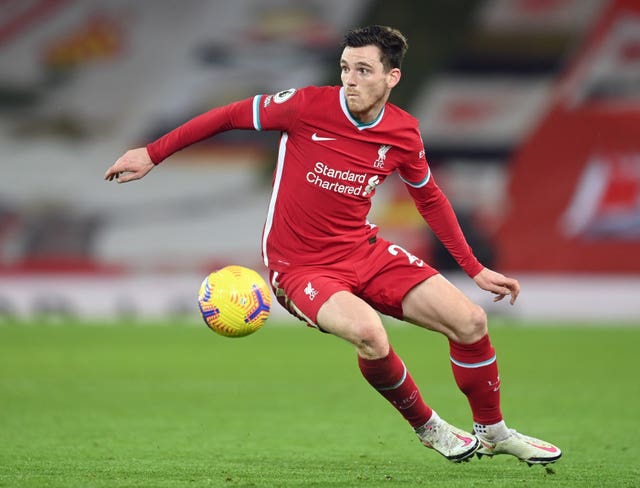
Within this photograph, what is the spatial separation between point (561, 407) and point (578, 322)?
10190mm

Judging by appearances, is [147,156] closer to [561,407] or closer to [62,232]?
[561,407]

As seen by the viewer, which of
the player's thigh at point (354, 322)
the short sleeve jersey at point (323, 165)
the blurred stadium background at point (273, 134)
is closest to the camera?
the player's thigh at point (354, 322)

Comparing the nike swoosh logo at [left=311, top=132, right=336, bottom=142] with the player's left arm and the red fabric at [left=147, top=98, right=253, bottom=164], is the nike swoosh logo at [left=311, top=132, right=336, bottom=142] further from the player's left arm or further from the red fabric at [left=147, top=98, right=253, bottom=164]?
the player's left arm

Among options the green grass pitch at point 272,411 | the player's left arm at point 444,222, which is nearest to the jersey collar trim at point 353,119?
the player's left arm at point 444,222

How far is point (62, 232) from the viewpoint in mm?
21094

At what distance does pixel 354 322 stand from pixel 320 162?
95cm

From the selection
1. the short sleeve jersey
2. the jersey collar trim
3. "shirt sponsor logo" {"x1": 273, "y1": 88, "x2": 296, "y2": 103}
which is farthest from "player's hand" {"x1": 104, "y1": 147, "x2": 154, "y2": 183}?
the jersey collar trim

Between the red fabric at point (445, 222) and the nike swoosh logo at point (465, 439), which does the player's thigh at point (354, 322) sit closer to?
the nike swoosh logo at point (465, 439)

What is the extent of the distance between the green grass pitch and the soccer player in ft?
1.19

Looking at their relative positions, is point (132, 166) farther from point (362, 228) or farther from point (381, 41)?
point (381, 41)

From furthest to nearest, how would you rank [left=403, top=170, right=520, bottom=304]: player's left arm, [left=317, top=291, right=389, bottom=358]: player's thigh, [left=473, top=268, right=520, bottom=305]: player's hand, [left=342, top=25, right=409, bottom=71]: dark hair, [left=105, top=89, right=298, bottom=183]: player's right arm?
[left=403, top=170, right=520, bottom=304]: player's left arm
[left=473, top=268, right=520, bottom=305]: player's hand
[left=342, top=25, right=409, bottom=71]: dark hair
[left=105, top=89, right=298, bottom=183]: player's right arm
[left=317, top=291, right=389, bottom=358]: player's thigh

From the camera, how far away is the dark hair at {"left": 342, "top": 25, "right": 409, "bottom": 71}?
615 cm

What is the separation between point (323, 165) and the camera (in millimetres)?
6238

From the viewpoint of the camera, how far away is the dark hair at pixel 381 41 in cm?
615
